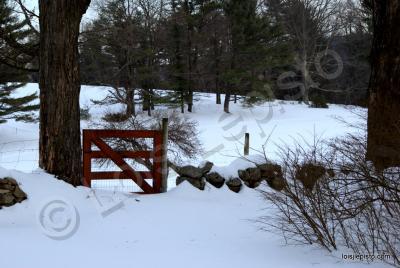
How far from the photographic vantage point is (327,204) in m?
3.98

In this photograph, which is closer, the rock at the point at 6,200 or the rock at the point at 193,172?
the rock at the point at 6,200

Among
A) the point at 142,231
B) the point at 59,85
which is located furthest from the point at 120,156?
the point at 142,231

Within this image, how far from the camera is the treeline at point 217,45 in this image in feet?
86.6

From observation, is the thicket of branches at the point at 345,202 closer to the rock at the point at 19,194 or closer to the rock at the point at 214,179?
the rock at the point at 214,179

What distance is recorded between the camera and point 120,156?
6.82 m

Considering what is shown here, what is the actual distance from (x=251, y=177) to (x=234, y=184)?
37cm

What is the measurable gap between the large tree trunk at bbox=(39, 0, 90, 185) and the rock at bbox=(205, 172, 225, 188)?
2.30m

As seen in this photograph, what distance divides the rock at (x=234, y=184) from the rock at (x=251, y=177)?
167 millimetres

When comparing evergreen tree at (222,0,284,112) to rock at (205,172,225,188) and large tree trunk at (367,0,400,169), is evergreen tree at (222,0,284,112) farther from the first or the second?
large tree trunk at (367,0,400,169)

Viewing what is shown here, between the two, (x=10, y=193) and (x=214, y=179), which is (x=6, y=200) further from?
(x=214, y=179)

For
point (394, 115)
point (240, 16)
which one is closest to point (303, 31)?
point (240, 16)

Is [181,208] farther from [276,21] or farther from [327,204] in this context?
[276,21]

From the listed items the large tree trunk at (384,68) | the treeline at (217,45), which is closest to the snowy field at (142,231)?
the large tree trunk at (384,68)

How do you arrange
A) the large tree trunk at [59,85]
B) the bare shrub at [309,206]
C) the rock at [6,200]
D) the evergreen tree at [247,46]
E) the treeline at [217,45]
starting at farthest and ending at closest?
the evergreen tree at [247,46]
the treeline at [217,45]
the large tree trunk at [59,85]
the rock at [6,200]
the bare shrub at [309,206]
